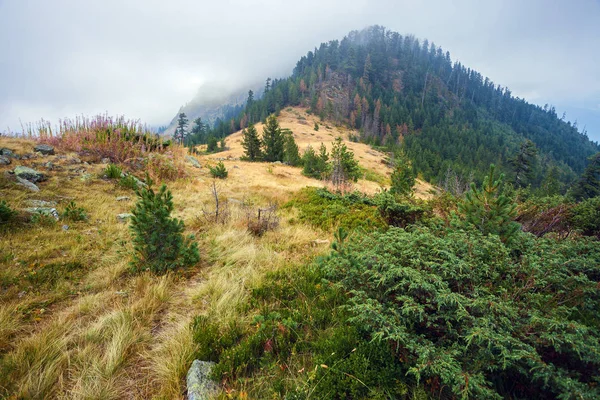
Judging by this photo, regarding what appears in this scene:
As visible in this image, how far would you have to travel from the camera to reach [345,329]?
2.59 meters

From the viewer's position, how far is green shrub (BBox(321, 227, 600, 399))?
1.73m

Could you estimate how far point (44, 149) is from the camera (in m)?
9.41

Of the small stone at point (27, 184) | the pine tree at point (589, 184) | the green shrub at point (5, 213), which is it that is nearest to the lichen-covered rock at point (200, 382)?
the green shrub at point (5, 213)

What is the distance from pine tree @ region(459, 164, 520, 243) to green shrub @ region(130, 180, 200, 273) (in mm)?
4990

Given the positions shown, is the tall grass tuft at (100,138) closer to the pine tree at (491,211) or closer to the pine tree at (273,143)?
the pine tree at (491,211)

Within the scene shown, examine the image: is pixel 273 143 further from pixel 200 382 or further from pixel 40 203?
pixel 200 382

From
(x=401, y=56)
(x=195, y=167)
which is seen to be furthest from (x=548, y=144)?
(x=195, y=167)

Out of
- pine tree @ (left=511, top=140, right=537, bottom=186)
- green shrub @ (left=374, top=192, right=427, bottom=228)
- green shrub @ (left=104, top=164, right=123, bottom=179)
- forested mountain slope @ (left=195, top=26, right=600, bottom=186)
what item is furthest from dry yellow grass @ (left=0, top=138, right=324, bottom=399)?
forested mountain slope @ (left=195, top=26, right=600, bottom=186)

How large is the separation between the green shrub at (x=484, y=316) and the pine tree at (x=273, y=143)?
26300 millimetres

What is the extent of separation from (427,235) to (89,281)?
5036 millimetres

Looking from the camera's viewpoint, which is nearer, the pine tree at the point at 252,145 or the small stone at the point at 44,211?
the small stone at the point at 44,211

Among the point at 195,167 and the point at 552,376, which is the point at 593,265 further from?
the point at 195,167

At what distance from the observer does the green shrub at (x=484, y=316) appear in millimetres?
1732

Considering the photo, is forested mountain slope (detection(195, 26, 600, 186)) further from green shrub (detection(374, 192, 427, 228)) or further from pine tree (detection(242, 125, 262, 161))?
green shrub (detection(374, 192, 427, 228))
